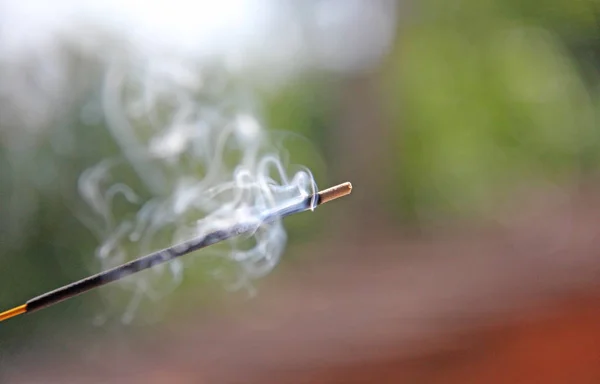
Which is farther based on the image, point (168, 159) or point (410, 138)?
point (410, 138)

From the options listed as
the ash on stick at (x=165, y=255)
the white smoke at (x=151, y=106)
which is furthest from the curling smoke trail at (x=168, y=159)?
the ash on stick at (x=165, y=255)

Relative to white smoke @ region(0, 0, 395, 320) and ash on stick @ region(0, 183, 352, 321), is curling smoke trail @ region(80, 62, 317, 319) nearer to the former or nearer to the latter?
white smoke @ region(0, 0, 395, 320)

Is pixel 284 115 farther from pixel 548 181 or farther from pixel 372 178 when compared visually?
pixel 548 181

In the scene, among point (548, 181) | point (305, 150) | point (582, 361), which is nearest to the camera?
point (582, 361)

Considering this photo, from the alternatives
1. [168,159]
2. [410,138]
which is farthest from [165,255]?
[410,138]

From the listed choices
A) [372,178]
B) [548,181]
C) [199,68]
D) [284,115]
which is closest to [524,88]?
[548,181]

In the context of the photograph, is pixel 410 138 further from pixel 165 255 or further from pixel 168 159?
pixel 165 255

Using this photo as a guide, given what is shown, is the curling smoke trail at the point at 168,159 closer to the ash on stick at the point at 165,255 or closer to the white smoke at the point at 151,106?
the white smoke at the point at 151,106
